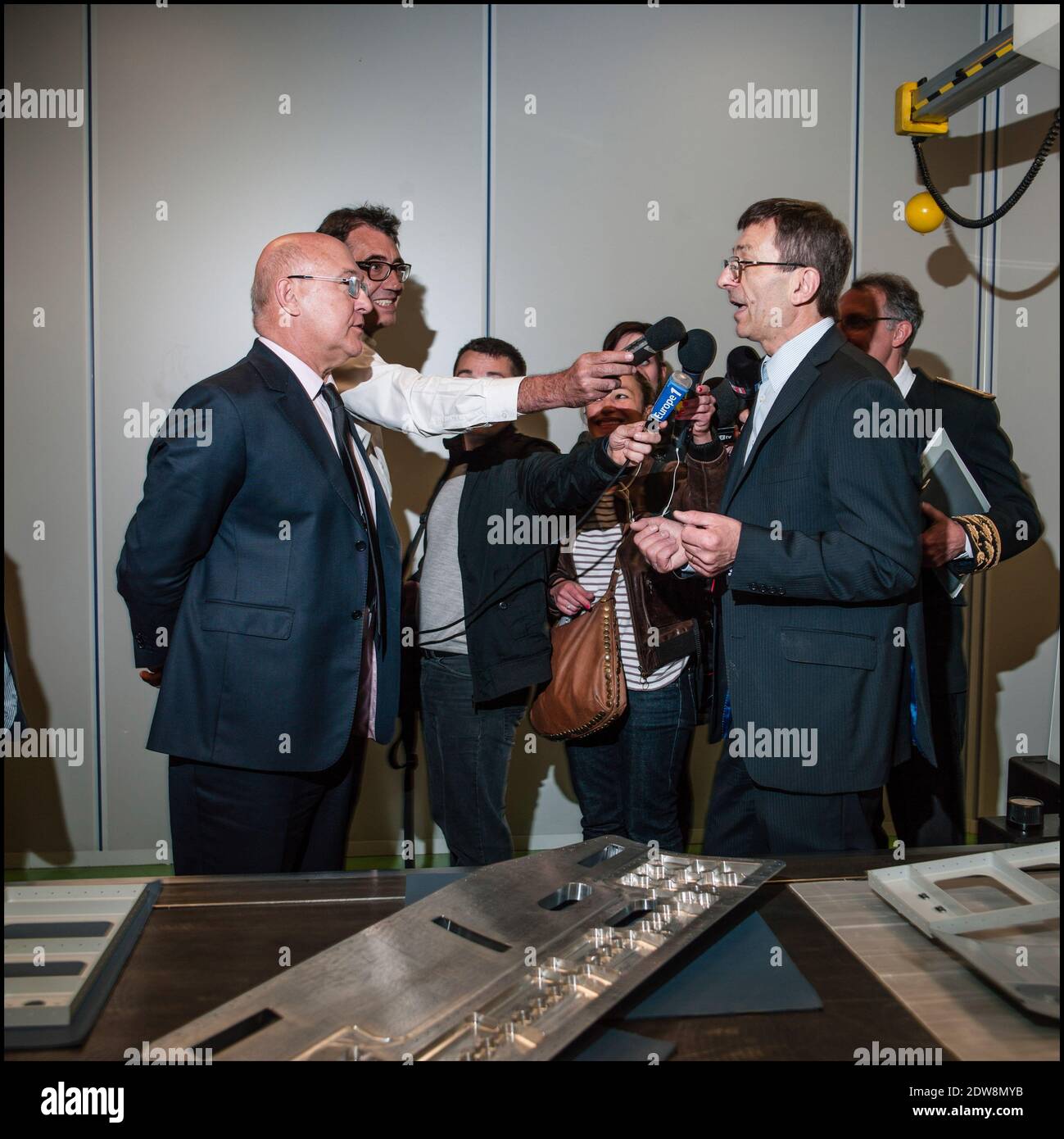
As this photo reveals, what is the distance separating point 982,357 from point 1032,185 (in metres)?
0.71

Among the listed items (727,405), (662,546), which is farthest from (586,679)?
(727,405)

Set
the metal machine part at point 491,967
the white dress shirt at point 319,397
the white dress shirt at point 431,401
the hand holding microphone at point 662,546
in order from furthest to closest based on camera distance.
→ the white dress shirt at point 431,401 → the white dress shirt at point 319,397 → the hand holding microphone at point 662,546 → the metal machine part at point 491,967

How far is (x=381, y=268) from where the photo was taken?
9.22 feet

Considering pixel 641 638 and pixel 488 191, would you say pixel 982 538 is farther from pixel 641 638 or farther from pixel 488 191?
pixel 488 191

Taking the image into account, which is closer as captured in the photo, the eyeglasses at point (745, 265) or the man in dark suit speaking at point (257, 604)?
the man in dark suit speaking at point (257, 604)

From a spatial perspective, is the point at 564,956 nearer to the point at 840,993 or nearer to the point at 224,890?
the point at 840,993

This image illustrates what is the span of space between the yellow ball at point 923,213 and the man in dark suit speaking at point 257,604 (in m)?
2.03

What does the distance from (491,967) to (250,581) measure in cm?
112

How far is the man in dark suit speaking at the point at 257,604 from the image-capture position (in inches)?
76.8

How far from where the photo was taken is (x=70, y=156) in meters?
3.60

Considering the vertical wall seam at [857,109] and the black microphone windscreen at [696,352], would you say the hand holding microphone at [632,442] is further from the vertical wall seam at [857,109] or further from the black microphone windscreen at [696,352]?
the vertical wall seam at [857,109]

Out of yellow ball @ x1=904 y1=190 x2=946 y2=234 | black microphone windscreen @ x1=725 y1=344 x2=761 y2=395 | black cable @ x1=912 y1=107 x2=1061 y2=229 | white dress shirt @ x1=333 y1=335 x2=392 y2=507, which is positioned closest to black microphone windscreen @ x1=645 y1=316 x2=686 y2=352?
black microphone windscreen @ x1=725 y1=344 x2=761 y2=395

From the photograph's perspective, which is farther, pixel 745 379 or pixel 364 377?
pixel 364 377

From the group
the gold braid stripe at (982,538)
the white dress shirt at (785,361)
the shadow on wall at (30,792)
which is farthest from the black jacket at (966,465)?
the shadow on wall at (30,792)
